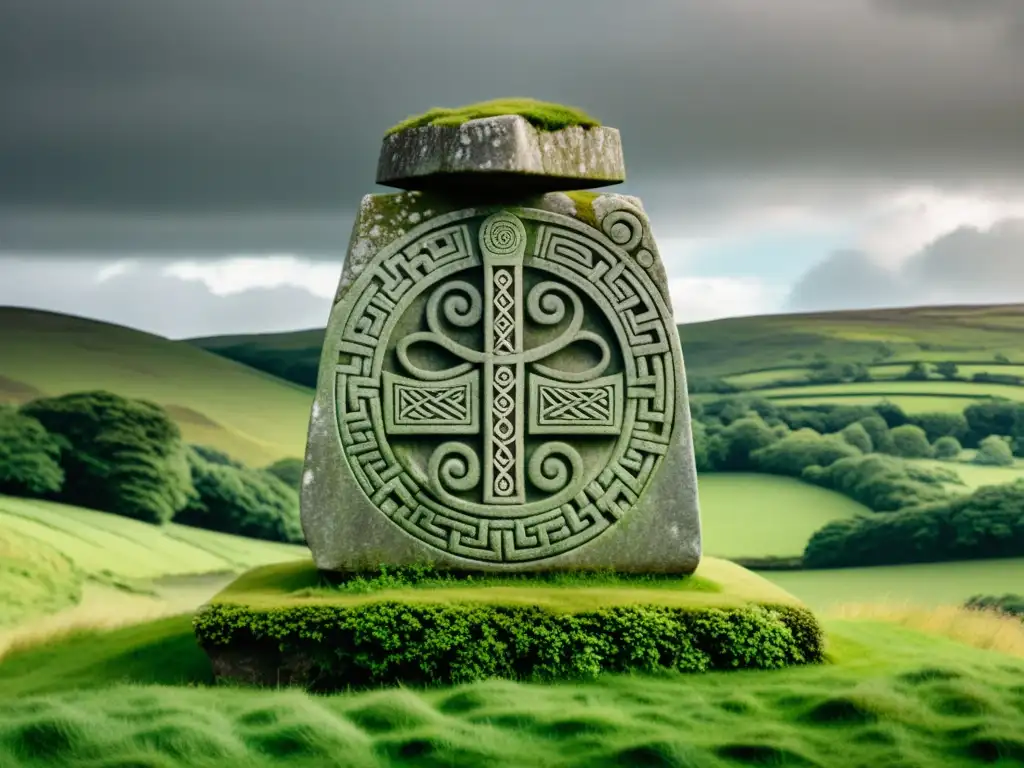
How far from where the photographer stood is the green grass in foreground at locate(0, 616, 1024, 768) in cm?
875

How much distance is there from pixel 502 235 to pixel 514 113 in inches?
34.1

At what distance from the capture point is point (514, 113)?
1130 cm

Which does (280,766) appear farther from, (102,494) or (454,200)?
(102,494)

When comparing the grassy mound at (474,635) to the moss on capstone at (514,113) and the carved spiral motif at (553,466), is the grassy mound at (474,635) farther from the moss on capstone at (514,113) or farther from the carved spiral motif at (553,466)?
the moss on capstone at (514,113)

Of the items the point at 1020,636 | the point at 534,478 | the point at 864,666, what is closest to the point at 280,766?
the point at 534,478

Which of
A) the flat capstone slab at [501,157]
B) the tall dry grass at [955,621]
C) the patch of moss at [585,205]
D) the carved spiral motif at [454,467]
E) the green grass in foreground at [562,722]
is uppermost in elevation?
the flat capstone slab at [501,157]

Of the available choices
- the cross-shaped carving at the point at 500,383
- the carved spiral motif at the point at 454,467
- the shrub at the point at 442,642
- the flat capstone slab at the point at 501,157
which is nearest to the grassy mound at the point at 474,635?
the shrub at the point at 442,642

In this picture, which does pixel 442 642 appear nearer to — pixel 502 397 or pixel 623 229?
pixel 502 397

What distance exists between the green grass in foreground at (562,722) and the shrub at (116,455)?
537 cm

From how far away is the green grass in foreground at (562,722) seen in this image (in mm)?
8750

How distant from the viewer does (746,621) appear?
10867mm

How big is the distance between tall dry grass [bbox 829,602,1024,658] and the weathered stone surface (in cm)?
281

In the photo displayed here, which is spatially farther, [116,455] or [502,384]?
[116,455]

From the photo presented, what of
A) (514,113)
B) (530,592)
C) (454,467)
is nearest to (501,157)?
(514,113)
